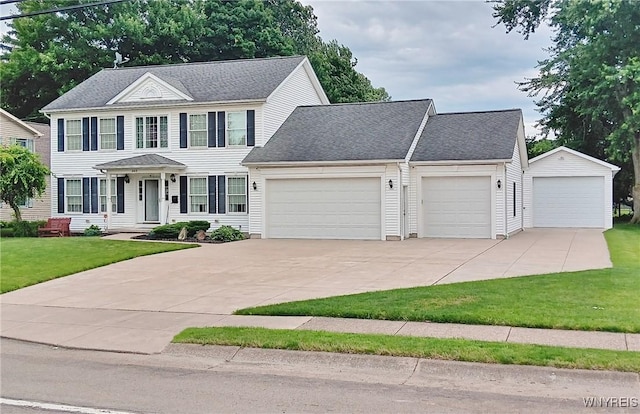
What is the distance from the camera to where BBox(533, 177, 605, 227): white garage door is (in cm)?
2891

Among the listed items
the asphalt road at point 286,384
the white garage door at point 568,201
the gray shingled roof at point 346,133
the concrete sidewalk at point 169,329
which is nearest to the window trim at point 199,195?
the gray shingled roof at point 346,133

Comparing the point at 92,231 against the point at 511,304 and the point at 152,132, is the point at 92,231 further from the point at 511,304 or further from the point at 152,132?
the point at 511,304

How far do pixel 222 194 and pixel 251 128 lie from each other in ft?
9.48

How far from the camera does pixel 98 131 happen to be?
90.6 feet

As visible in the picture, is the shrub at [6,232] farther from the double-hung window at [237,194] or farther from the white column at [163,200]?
the double-hung window at [237,194]

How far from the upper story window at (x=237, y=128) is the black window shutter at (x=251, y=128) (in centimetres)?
14

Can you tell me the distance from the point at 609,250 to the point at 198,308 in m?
12.9

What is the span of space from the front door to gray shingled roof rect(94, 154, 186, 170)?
1167mm

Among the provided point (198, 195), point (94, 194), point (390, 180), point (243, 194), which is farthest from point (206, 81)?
point (390, 180)

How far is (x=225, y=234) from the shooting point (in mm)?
23281

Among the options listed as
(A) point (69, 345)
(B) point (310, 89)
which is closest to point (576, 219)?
(B) point (310, 89)

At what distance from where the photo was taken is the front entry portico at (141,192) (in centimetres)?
2622

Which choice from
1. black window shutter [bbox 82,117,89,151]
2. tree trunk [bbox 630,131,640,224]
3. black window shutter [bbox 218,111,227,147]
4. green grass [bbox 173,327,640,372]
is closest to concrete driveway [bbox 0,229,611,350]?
green grass [bbox 173,327,640,372]

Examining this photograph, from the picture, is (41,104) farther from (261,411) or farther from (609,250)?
(261,411)
